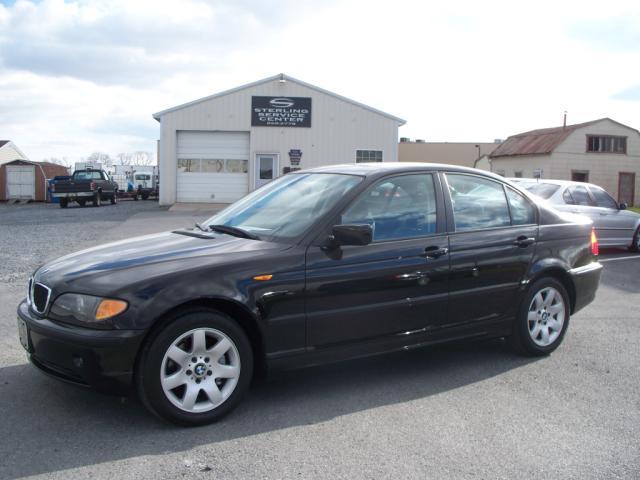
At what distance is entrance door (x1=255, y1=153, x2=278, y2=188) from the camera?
91.9 feet

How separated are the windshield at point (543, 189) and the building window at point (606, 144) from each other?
27.7 meters

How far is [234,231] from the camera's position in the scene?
4.65 meters

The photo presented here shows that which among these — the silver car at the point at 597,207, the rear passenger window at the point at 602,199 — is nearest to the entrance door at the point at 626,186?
the silver car at the point at 597,207

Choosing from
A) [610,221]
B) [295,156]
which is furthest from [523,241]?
[295,156]

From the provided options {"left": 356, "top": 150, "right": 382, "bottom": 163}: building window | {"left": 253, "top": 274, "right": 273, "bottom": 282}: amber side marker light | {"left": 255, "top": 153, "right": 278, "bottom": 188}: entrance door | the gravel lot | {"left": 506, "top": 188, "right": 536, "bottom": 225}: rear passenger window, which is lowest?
the gravel lot

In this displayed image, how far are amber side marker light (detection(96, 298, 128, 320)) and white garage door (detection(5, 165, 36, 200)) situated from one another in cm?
3646

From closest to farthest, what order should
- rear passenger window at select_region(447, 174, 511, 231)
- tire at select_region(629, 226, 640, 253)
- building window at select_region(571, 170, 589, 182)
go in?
rear passenger window at select_region(447, 174, 511, 231) → tire at select_region(629, 226, 640, 253) → building window at select_region(571, 170, 589, 182)

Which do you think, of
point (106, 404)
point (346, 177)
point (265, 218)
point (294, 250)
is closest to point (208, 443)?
point (106, 404)

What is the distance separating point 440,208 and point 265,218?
136 centimetres

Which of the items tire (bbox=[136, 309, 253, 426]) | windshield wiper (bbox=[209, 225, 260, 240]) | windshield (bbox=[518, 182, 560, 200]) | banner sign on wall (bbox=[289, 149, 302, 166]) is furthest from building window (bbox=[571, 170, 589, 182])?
tire (bbox=[136, 309, 253, 426])

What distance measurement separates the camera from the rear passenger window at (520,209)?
543 cm

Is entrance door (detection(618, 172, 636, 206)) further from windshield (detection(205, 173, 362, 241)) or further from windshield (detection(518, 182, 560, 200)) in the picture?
windshield (detection(205, 173, 362, 241))

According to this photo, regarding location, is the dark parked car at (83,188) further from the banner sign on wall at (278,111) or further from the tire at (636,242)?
the tire at (636,242)

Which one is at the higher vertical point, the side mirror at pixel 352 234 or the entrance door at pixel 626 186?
the entrance door at pixel 626 186
